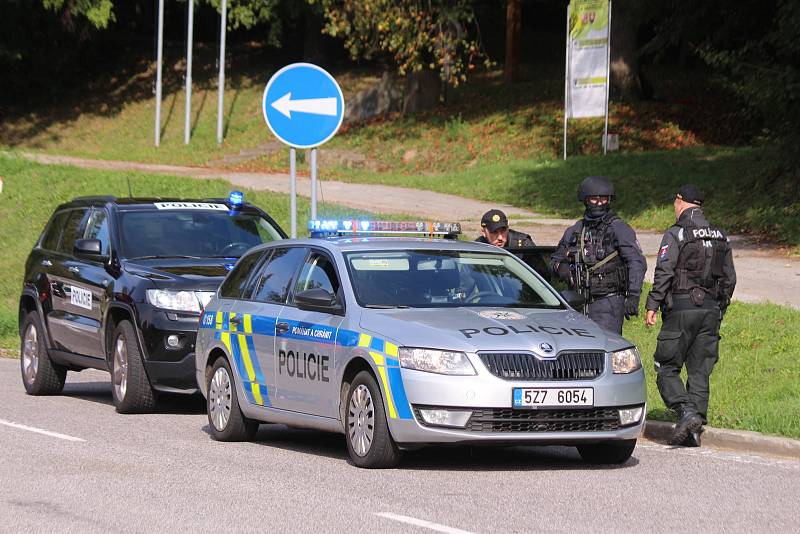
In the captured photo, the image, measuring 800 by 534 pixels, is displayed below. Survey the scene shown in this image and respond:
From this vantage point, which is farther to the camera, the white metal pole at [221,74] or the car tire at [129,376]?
the white metal pole at [221,74]

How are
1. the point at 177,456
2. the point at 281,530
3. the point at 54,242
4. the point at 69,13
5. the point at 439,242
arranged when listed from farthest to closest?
the point at 69,13 < the point at 54,242 < the point at 439,242 < the point at 177,456 < the point at 281,530

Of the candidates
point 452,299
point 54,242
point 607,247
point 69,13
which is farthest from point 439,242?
point 69,13

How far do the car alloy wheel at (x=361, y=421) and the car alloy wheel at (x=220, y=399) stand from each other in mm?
1839

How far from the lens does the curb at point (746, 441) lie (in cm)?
1019

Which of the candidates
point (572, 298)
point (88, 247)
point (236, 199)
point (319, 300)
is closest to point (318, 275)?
point (319, 300)

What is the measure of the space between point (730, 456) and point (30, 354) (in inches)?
306

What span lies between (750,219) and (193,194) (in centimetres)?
1026

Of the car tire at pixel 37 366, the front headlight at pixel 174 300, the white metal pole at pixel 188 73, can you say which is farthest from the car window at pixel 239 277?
the white metal pole at pixel 188 73

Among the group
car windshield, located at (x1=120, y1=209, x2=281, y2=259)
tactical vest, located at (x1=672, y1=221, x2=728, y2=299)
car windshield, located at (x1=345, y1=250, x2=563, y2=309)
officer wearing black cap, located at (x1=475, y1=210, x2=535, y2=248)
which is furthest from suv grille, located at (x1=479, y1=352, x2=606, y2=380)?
car windshield, located at (x1=120, y1=209, x2=281, y2=259)

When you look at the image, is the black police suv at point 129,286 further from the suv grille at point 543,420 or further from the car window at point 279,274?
the suv grille at point 543,420

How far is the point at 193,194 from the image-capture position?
28.0 meters

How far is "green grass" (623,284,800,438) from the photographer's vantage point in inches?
Result: 433

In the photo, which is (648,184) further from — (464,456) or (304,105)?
(464,456)

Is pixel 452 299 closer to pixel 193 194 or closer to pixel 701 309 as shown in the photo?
pixel 701 309
